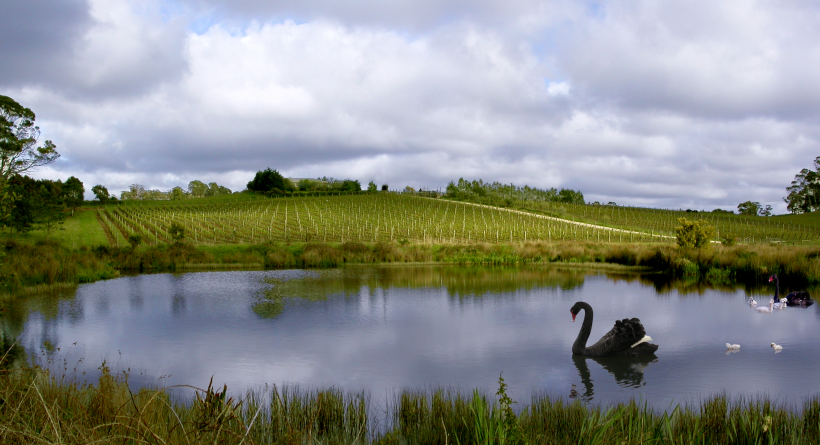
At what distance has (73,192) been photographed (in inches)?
2157

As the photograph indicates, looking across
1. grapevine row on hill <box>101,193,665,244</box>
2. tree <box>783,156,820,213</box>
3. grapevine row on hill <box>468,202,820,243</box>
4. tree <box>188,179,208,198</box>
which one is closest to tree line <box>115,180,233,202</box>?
tree <box>188,179,208,198</box>

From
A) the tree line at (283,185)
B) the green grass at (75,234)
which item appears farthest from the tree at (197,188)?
the green grass at (75,234)

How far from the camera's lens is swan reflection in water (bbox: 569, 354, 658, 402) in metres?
7.89

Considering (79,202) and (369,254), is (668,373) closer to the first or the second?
(369,254)

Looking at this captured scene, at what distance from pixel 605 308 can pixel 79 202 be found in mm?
59012

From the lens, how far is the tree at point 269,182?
83188 mm

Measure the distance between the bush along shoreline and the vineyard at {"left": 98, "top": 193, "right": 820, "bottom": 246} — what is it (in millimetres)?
4381

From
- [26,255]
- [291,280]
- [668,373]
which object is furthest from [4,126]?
[668,373]

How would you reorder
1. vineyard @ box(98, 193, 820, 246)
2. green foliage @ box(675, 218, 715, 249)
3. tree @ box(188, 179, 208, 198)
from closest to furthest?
green foliage @ box(675, 218, 715, 249) < vineyard @ box(98, 193, 820, 246) < tree @ box(188, 179, 208, 198)

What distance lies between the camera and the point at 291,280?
2220 centimetres

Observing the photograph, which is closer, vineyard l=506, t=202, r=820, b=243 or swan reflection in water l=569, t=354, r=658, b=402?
swan reflection in water l=569, t=354, r=658, b=402

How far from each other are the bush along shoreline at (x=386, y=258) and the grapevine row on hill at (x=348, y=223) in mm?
5798

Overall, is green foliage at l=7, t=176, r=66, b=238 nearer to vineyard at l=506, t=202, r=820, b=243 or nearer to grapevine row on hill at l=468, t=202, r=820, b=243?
grapevine row on hill at l=468, t=202, r=820, b=243

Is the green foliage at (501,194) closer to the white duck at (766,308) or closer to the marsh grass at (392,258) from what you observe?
the marsh grass at (392,258)
